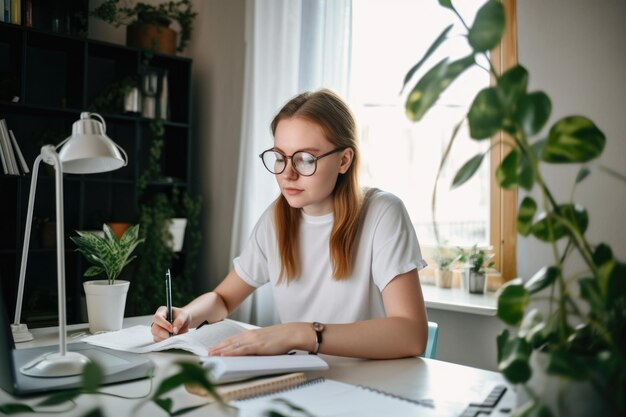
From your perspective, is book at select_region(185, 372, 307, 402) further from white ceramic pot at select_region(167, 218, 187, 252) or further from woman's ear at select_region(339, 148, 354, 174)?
white ceramic pot at select_region(167, 218, 187, 252)

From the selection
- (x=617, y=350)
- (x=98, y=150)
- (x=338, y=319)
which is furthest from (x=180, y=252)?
(x=617, y=350)

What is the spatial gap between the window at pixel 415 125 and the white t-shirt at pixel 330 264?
3.87ft

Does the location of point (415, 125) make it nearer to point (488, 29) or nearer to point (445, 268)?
point (445, 268)

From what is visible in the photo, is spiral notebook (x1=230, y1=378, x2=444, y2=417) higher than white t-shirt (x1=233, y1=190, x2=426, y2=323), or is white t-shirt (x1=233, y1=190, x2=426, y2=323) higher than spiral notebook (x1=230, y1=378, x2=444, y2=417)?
white t-shirt (x1=233, y1=190, x2=426, y2=323)

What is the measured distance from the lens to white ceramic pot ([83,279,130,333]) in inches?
61.5

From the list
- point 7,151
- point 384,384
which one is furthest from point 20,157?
point 384,384

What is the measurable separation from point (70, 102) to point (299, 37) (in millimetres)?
1309

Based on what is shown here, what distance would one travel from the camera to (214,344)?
52.8 inches

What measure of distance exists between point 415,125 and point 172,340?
2008 millimetres

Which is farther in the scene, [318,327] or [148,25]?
[148,25]

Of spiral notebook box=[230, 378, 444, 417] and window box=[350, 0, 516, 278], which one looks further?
window box=[350, 0, 516, 278]

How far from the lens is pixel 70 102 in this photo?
10.2ft

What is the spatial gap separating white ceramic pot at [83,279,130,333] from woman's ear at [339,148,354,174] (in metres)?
0.73

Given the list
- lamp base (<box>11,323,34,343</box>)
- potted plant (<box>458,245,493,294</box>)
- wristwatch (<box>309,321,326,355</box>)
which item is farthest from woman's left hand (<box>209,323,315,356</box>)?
potted plant (<box>458,245,493,294</box>)
